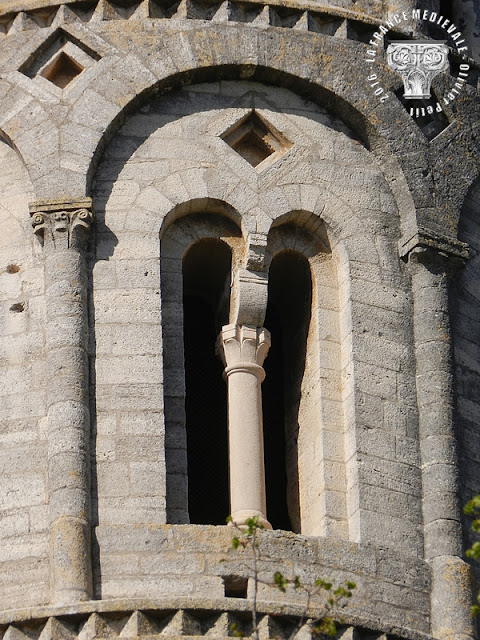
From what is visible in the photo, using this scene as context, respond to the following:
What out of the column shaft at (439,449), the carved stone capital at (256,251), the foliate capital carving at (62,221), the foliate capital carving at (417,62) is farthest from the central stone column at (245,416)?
the foliate capital carving at (417,62)

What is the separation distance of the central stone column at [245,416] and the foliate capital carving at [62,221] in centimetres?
124

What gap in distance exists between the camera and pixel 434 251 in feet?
64.0

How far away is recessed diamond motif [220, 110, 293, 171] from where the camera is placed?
777 inches

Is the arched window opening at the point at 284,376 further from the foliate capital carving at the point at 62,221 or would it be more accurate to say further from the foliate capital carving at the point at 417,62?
the foliate capital carving at the point at 417,62

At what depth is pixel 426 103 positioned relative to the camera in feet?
67.0

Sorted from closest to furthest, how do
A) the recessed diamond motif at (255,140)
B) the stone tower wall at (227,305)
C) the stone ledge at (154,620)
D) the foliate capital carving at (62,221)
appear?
the stone ledge at (154,620) → the stone tower wall at (227,305) → the foliate capital carving at (62,221) → the recessed diamond motif at (255,140)

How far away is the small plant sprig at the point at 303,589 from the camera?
15555 mm

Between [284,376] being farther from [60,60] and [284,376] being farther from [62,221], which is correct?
[60,60]

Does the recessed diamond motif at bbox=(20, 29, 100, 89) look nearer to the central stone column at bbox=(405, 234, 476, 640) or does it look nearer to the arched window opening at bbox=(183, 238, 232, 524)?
the arched window opening at bbox=(183, 238, 232, 524)

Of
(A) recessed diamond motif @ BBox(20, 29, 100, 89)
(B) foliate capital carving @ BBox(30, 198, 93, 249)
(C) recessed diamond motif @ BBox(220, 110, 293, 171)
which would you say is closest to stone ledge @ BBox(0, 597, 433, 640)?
(B) foliate capital carving @ BBox(30, 198, 93, 249)

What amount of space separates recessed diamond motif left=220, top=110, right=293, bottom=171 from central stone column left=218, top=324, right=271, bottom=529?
1.44 m

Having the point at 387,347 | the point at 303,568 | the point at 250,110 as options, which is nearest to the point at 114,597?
the point at 303,568

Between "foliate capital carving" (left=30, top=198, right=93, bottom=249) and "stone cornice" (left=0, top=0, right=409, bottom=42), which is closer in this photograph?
"foliate capital carving" (left=30, top=198, right=93, bottom=249)

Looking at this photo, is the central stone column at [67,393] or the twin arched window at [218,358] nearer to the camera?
the central stone column at [67,393]
